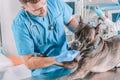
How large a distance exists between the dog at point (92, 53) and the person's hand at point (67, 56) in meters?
0.03

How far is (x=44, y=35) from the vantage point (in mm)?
1034

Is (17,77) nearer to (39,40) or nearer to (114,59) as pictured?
(39,40)

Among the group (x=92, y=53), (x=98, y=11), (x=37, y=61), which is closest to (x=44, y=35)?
(x=37, y=61)

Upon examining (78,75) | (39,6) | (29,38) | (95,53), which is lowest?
(78,75)

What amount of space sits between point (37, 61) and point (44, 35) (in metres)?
0.13

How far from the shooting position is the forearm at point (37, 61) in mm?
1001

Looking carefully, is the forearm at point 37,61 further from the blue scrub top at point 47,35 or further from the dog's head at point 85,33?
the dog's head at point 85,33

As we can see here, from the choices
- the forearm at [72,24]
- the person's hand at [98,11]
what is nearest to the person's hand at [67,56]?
the forearm at [72,24]

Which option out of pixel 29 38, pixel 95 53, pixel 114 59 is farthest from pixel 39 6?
pixel 114 59

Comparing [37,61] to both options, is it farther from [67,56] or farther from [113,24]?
[113,24]

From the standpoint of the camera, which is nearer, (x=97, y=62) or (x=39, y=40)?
(x=39, y=40)

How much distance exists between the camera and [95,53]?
111 centimetres

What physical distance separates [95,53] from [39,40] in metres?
0.31

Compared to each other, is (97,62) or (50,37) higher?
(50,37)
